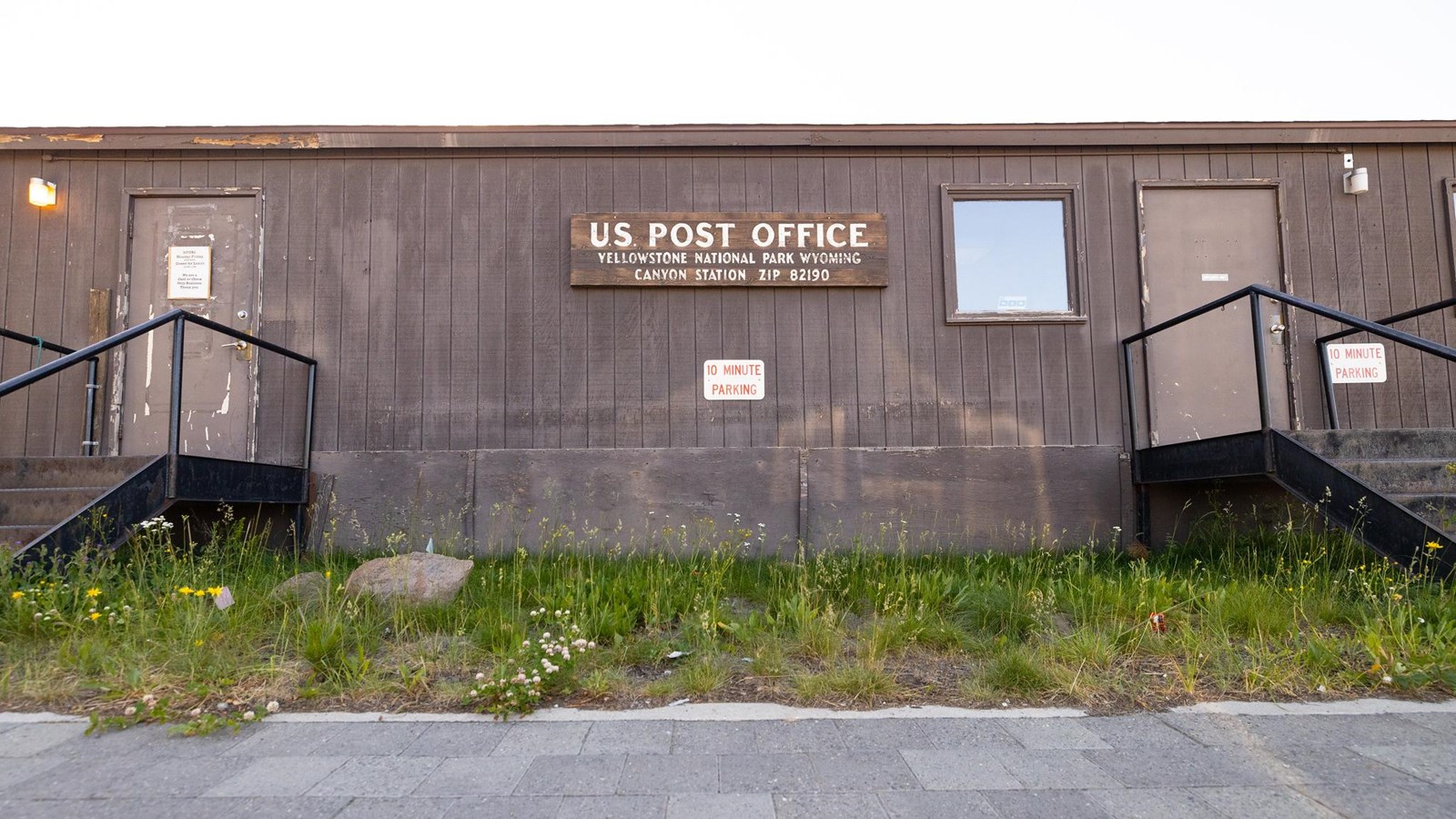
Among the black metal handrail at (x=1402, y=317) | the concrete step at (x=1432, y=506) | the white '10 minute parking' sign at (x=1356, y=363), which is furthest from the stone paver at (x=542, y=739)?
the white '10 minute parking' sign at (x=1356, y=363)

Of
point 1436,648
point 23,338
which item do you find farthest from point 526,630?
point 23,338

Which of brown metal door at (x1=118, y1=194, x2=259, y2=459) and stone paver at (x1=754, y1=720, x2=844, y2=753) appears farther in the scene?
brown metal door at (x1=118, y1=194, x2=259, y2=459)

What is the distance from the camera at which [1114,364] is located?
6.10 metres

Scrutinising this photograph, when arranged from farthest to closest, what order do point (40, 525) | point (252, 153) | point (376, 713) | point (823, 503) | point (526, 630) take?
point (252, 153)
point (823, 503)
point (40, 525)
point (526, 630)
point (376, 713)

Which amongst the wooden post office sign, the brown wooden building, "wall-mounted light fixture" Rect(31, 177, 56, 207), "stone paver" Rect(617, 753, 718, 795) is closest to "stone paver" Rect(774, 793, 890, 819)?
"stone paver" Rect(617, 753, 718, 795)

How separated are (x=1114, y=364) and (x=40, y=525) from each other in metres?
7.08

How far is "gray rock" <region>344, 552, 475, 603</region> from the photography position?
4031 millimetres

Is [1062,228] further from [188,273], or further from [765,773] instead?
Result: [188,273]

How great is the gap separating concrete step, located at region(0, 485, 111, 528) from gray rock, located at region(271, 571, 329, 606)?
4.37 ft

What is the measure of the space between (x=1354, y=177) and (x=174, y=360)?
8.48 m

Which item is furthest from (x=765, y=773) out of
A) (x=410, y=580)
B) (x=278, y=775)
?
(x=410, y=580)

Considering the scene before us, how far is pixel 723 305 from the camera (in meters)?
6.15

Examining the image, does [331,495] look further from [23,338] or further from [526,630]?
[526,630]

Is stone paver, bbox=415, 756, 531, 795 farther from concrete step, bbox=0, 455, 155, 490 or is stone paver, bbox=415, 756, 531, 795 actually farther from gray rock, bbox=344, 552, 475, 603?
concrete step, bbox=0, 455, 155, 490
